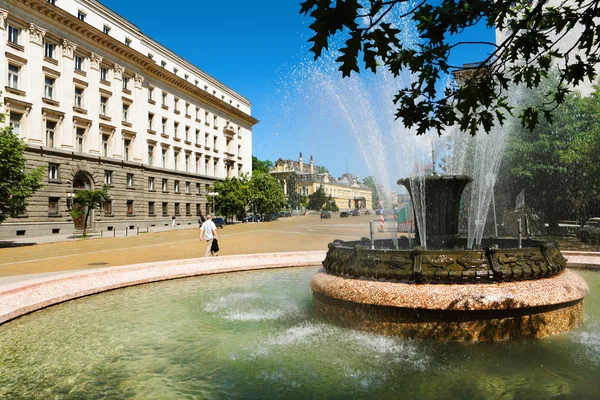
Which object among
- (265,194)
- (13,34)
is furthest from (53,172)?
(265,194)

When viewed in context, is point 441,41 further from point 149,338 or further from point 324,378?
point 149,338

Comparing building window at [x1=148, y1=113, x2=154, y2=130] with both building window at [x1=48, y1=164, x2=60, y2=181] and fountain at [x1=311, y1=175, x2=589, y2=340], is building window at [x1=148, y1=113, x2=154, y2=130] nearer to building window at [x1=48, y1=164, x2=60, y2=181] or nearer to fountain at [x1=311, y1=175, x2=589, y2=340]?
building window at [x1=48, y1=164, x2=60, y2=181]

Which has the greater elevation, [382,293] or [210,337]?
[382,293]

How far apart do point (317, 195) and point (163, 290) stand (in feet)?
348

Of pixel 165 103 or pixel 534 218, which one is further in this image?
pixel 165 103

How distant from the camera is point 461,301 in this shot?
199 inches

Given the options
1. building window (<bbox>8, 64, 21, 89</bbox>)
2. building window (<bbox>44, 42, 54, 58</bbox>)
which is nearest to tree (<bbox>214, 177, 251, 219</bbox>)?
building window (<bbox>44, 42, 54, 58</bbox>)

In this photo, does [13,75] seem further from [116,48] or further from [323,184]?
[323,184]

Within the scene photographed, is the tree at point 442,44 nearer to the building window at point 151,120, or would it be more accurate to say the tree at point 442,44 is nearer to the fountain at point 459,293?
the fountain at point 459,293

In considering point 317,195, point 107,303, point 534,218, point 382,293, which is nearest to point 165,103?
point 534,218

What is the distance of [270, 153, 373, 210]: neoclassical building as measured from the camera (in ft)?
409

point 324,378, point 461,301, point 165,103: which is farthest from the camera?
point 165,103

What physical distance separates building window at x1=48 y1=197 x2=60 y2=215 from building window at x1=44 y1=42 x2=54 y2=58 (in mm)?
11149

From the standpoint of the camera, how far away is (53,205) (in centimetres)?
3102
